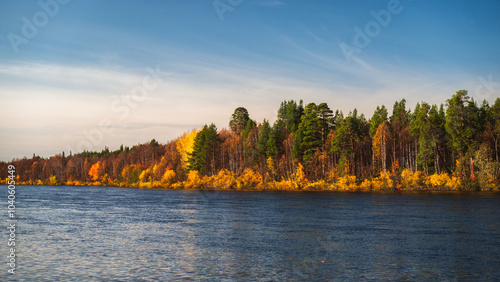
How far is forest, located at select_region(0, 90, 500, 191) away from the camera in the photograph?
101375 mm

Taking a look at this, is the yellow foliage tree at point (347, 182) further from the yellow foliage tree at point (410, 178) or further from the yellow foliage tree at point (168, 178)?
the yellow foliage tree at point (168, 178)

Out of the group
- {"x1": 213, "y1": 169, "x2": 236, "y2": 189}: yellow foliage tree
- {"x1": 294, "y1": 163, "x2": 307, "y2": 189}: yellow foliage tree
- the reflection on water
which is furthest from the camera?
{"x1": 213, "y1": 169, "x2": 236, "y2": 189}: yellow foliage tree

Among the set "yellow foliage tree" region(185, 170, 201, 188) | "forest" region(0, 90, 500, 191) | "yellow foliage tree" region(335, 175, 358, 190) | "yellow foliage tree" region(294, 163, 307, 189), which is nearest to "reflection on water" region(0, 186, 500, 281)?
"forest" region(0, 90, 500, 191)

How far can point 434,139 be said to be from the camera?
105 metres

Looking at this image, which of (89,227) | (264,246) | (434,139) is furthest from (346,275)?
(434,139)

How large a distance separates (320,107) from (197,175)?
4668 cm

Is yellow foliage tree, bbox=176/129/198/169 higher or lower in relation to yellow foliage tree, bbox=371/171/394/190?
higher

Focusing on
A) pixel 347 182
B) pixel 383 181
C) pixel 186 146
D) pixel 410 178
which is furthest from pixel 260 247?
pixel 186 146

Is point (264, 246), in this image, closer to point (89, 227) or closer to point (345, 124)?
point (89, 227)

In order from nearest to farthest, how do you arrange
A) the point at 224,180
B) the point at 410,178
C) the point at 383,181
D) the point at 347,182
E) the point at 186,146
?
1. the point at 410,178
2. the point at 383,181
3. the point at 347,182
4. the point at 224,180
5. the point at 186,146

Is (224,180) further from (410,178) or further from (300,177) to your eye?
(410,178)

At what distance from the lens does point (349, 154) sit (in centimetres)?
11481

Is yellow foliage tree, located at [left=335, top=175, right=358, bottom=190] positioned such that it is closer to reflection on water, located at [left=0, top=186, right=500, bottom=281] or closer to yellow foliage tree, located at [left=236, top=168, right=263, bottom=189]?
yellow foliage tree, located at [left=236, top=168, right=263, bottom=189]

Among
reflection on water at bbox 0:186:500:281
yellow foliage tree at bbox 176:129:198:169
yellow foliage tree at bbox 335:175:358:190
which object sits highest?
yellow foliage tree at bbox 176:129:198:169
